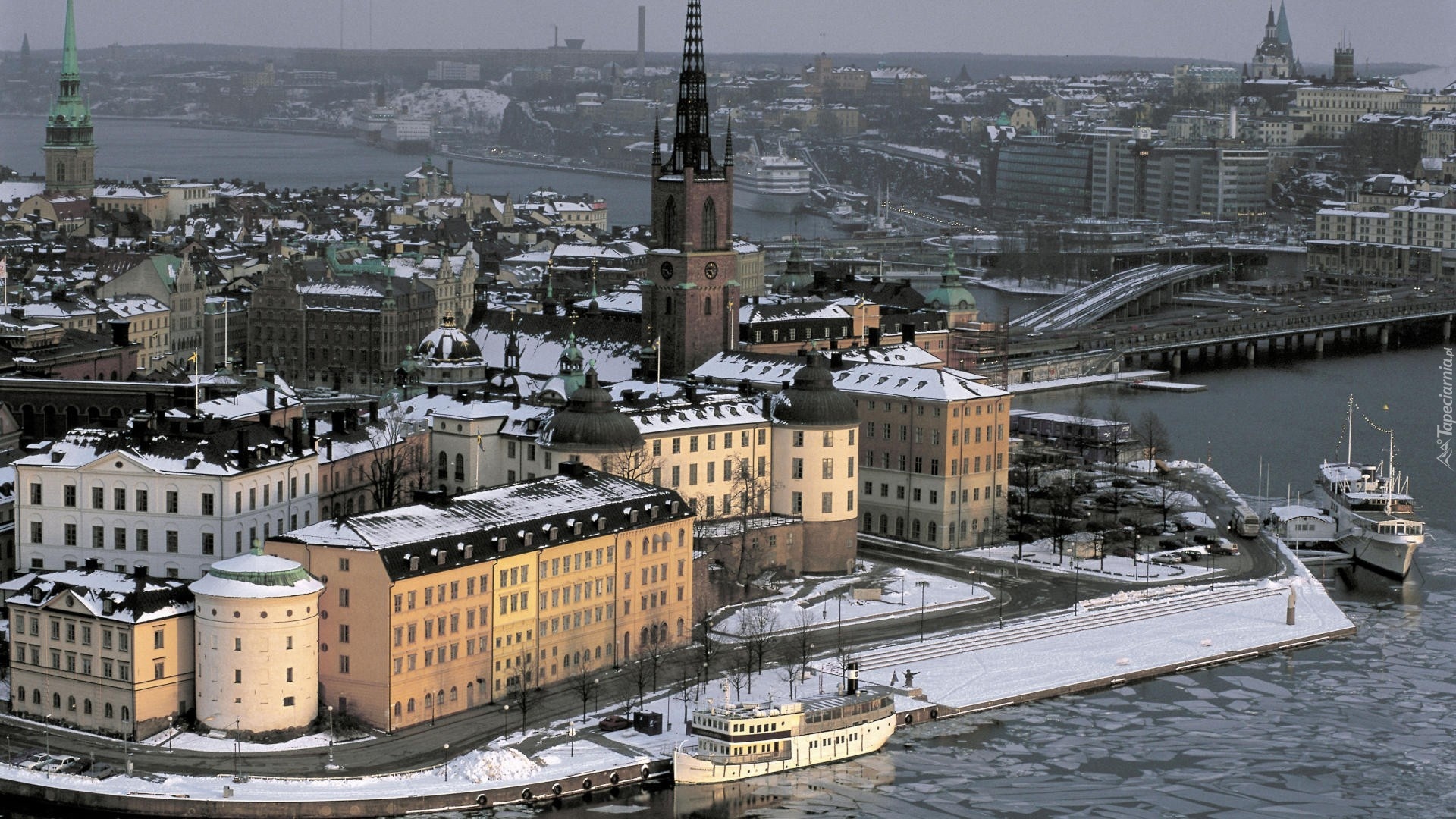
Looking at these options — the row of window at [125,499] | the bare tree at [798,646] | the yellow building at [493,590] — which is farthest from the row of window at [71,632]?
the bare tree at [798,646]

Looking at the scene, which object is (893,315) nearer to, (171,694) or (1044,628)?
(1044,628)

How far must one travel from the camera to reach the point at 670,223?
307 feet

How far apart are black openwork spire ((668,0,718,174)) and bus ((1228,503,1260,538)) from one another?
1958 cm

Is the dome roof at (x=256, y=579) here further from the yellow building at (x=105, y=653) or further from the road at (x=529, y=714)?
the road at (x=529, y=714)

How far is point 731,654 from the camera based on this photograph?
229ft

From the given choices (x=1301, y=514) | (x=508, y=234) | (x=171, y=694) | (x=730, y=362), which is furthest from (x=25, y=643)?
(x=508, y=234)

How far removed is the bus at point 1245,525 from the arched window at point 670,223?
19.5m

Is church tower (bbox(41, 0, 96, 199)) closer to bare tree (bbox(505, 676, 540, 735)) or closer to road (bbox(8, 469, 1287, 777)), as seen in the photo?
road (bbox(8, 469, 1287, 777))

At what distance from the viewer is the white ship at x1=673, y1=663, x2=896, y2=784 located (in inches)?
2418

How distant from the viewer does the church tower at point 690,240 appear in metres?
92.8

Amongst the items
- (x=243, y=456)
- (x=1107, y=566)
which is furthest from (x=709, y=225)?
(x=243, y=456)

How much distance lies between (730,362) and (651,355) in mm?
3242

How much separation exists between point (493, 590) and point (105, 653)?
8.47 m

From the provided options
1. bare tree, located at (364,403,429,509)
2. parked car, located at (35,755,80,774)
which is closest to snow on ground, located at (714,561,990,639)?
bare tree, located at (364,403,429,509)
